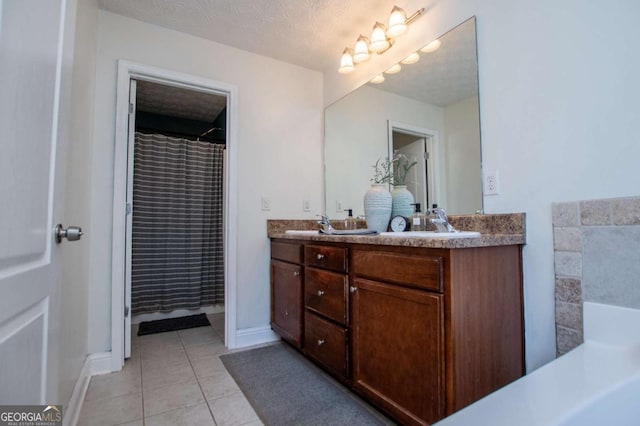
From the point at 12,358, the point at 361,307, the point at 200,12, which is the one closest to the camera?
the point at 12,358

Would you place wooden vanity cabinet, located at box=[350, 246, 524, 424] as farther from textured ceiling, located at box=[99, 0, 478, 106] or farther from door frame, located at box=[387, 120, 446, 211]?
textured ceiling, located at box=[99, 0, 478, 106]

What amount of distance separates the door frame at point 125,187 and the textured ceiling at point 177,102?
0.66m

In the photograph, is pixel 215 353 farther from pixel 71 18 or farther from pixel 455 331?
pixel 71 18

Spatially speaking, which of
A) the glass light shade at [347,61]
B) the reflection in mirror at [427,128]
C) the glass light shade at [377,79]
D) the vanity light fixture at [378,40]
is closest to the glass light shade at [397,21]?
the vanity light fixture at [378,40]

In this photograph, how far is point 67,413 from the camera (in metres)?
1.34

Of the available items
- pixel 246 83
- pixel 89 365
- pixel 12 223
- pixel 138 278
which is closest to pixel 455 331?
pixel 12 223

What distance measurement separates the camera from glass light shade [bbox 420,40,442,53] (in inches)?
69.5

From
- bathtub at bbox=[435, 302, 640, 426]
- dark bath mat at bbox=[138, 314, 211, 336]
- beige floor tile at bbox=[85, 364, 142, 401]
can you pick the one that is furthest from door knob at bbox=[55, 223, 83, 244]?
dark bath mat at bbox=[138, 314, 211, 336]

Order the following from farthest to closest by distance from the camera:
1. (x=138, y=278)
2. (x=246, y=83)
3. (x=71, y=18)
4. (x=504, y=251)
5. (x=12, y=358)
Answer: (x=138, y=278) → (x=246, y=83) → (x=504, y=251) → (x=71, y=18) → (x=12, y=358)

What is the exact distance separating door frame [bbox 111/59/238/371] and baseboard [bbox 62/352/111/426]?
0.16ft

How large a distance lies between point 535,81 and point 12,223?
1786 millimetres

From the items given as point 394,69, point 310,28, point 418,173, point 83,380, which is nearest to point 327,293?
point 418,173

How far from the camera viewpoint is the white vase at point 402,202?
1.95 metres

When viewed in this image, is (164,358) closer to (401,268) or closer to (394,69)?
(401,268)
